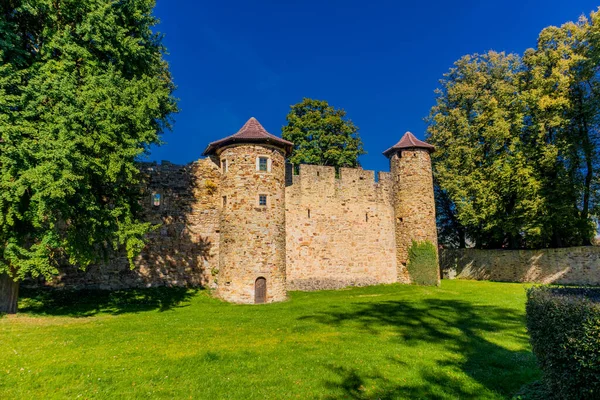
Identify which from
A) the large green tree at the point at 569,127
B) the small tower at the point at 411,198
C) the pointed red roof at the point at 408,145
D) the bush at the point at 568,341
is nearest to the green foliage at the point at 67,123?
the bush at the point at 568,341

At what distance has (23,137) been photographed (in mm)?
11141

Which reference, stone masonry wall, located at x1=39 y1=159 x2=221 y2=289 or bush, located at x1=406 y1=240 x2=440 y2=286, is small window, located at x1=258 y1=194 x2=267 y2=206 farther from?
bush, located at x1=406 y1=240 x2=440 y2=286

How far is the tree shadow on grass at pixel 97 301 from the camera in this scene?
14.6m

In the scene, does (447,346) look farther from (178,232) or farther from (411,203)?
(411,203)

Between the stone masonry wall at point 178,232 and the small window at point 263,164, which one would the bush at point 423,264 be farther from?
the stone masonry wall at point 178,232

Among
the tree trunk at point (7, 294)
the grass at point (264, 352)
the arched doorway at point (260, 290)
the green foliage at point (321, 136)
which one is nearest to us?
the grass at point (264, 352)

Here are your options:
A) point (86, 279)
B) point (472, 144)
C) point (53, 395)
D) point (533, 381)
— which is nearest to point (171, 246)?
point (86, 279)

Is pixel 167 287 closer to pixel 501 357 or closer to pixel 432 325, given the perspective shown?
pixel 432 325

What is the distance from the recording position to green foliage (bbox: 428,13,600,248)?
919 inches

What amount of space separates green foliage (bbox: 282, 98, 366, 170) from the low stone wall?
12.8m

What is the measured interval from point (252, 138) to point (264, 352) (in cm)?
1188

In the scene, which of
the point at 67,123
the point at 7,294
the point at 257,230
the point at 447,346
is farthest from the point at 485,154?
the point at 7,294

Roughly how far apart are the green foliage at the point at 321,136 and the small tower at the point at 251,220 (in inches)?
523

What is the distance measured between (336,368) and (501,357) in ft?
13.6
